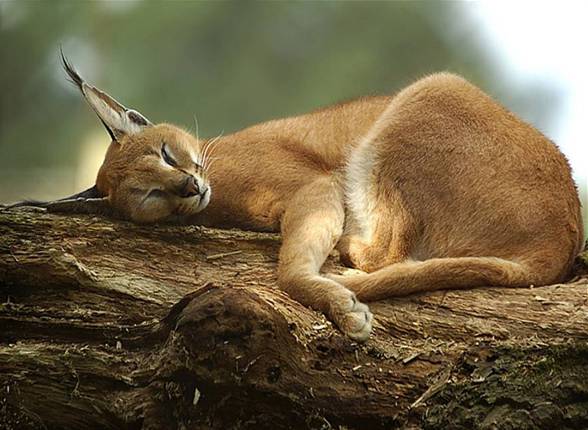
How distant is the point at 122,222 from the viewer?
4.34 m

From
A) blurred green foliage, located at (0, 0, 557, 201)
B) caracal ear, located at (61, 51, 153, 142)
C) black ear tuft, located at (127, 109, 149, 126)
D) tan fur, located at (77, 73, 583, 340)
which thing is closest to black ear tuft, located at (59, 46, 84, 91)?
caracal ear, located at (61, 51, 153, 142)

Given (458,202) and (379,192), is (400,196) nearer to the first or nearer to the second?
(379,192)

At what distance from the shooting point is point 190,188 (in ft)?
14.6

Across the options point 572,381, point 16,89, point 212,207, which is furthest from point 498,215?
point 16,89

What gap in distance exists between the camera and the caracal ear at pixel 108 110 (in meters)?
4.69

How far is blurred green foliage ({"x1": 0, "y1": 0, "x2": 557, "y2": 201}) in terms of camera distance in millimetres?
10539

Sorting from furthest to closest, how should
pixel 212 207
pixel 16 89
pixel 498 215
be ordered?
1. pixel 16 89
2. pixel 212 207
3. pixel 498 215

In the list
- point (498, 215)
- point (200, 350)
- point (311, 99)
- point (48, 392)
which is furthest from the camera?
point (311, 99)

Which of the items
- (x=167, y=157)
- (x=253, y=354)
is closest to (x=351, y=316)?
A: (x=253, y=354)

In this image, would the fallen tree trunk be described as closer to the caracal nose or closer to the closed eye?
the caracal nose

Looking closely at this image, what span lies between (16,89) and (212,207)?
6969mm

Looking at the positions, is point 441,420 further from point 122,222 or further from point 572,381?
point 122,222

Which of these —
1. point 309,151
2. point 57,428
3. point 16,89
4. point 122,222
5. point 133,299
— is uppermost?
point 16,89

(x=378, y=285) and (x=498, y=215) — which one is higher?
(x=498, y=215)
